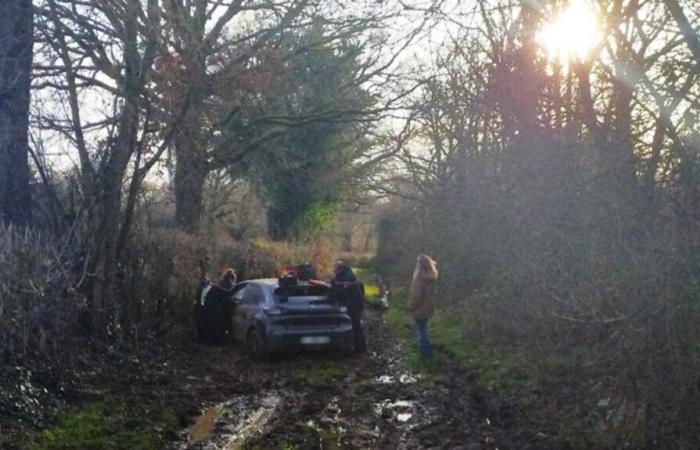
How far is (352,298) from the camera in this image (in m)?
15.2

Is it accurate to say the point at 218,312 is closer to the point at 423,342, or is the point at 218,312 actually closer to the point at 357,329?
the point at 357,329

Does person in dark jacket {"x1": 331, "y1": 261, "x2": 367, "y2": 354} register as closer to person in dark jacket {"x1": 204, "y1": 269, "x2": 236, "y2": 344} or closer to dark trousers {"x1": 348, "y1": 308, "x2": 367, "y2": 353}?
dark trousers {"x1": 348, "y1": 308, "x2": 367, "y2": 353}

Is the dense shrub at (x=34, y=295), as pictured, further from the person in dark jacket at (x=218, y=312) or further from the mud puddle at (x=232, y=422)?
the person in dark jacket at (x=218, y=312)

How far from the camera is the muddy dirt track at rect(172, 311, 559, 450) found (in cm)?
873

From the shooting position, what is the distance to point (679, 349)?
6.64 meters

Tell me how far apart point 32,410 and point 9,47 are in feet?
23.7

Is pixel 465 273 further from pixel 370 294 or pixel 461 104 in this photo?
pixel 370 294

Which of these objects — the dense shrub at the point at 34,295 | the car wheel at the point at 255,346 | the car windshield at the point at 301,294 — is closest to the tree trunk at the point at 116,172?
the dense shrub at the point at 34,295

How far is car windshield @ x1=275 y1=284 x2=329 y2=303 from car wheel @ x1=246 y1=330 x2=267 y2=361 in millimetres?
839

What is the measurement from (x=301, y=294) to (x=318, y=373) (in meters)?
1.91

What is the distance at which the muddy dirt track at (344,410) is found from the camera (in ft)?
28.6

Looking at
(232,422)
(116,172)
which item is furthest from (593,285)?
(116,172)

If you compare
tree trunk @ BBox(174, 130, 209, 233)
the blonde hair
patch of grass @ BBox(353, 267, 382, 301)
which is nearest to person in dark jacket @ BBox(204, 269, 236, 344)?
→ the blonde hair

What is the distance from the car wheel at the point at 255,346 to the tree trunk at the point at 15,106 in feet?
15.0
